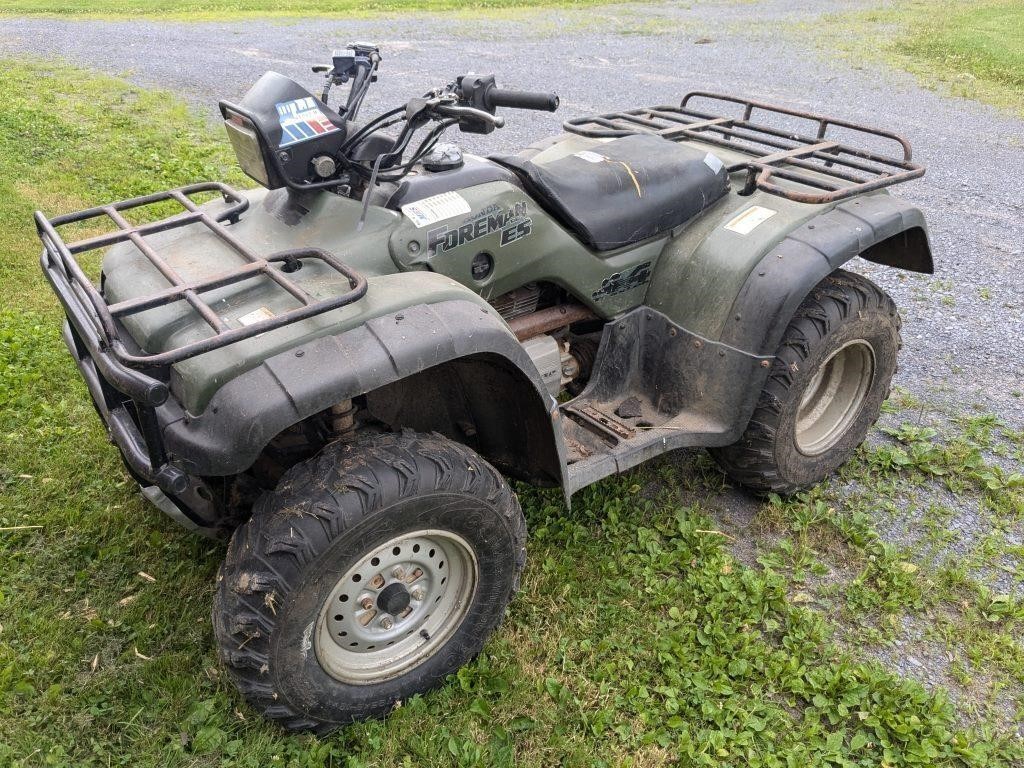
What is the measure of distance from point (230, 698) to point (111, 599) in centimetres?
73

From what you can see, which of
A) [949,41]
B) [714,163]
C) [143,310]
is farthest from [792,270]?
[949,41]

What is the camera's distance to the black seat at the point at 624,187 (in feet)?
11.0

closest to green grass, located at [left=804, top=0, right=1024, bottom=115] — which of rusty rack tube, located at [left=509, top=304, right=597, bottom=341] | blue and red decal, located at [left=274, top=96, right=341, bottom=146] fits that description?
rusty rack tube, located at [left=509, top=304, right=597, bottom=341]

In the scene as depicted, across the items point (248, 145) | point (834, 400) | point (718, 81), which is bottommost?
point (718, 81)

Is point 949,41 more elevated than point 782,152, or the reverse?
point 782,152

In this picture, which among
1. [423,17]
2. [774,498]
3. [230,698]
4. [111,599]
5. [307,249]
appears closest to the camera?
[307,249]

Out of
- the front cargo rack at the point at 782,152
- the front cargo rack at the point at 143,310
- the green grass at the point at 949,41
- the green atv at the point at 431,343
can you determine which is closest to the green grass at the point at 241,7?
the green grass at the point at 949,41

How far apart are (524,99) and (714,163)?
107cm

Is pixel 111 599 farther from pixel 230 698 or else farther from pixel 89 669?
pixel 230 698

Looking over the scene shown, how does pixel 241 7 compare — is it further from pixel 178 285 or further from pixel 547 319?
pixel 178 285

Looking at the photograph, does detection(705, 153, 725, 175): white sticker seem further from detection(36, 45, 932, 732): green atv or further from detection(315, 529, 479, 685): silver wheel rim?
detection(315, 529, 479, 685): silver wheel rim

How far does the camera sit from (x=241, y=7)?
16.6 metres

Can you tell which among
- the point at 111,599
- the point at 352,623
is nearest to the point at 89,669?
the point at 111,599

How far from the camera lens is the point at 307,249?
2.78 metres
